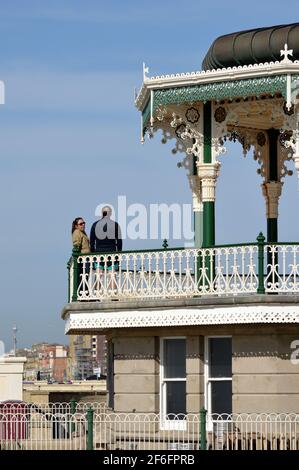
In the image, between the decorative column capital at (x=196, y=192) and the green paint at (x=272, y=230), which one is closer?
the decorative column capital at (x=196, y=192)

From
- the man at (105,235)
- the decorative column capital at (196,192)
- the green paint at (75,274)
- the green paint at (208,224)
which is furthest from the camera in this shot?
the decorative column capital at (196,192)

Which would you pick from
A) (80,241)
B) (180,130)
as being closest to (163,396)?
(80,241)

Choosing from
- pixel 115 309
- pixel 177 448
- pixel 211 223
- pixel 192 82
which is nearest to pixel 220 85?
pixel 192 82

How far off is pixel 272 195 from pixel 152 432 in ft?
23.7

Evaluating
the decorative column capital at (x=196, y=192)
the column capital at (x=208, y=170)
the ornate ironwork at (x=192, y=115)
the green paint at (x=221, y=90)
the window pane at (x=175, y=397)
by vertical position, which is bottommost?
the window pane at (x=175, y=397)

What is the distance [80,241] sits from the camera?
3409 cm

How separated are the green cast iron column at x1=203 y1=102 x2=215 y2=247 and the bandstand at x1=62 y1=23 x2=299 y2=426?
22 millimetres

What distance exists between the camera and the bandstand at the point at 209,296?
1241 inches

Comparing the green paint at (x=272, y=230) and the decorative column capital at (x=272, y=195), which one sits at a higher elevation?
the decorative column capital at (x=272, y=195)

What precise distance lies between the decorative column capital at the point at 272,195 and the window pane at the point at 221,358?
196 inches

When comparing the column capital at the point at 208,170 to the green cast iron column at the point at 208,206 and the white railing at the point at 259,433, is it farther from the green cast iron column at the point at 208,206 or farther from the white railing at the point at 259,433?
the white railing at the point at 259,433

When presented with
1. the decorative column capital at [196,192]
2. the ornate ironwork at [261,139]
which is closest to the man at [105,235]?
the decorative column capital at [196,192]

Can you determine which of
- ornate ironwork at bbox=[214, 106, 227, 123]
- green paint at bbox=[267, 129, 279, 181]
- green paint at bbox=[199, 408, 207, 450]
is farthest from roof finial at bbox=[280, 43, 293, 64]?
green paint at bbox=[199, 408, 207, 450]
